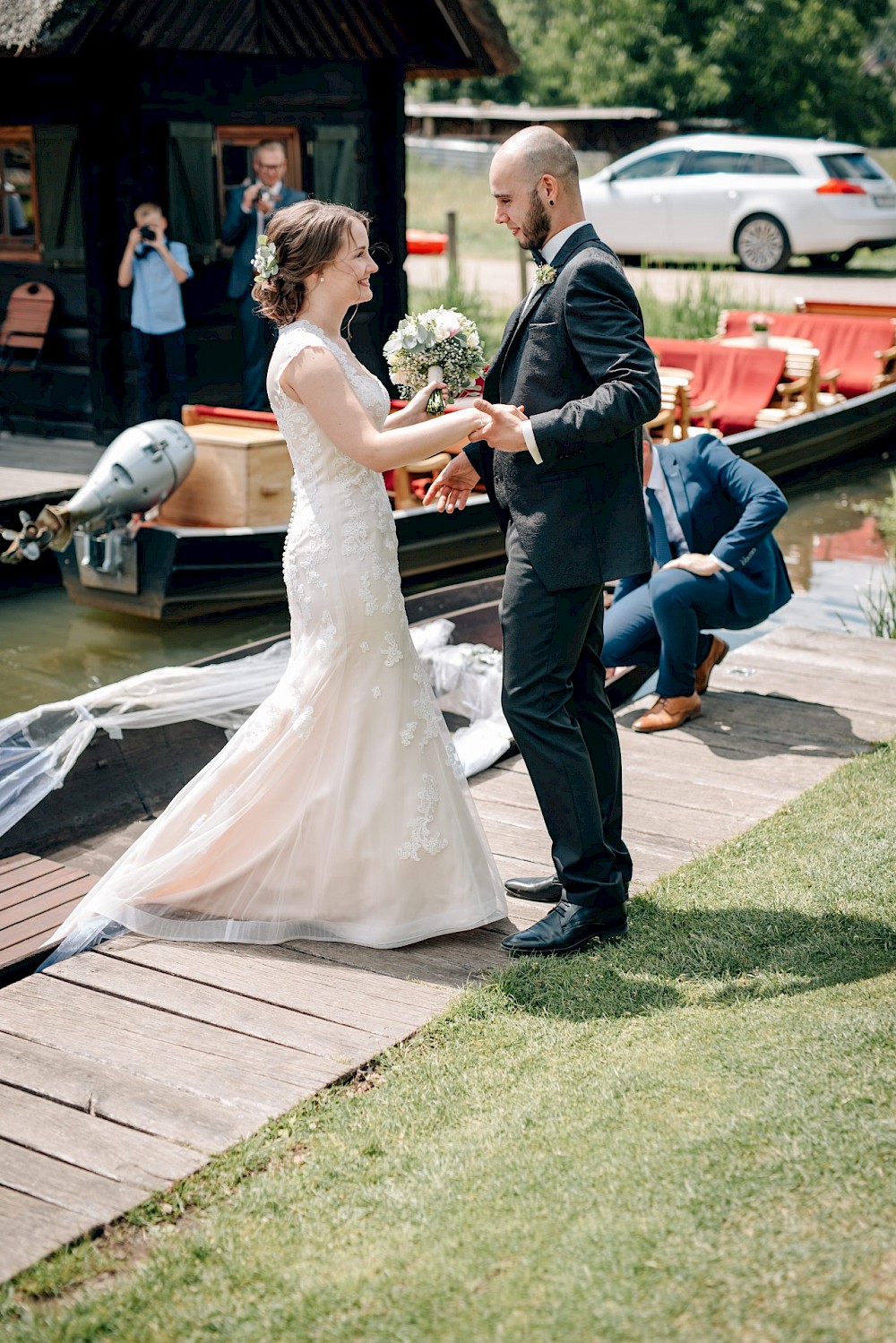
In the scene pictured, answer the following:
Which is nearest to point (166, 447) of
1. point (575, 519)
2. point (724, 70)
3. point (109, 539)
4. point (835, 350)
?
point (109, 539)

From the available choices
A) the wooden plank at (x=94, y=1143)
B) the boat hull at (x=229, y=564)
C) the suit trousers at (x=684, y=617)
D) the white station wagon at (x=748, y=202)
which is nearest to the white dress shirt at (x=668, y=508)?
the suit trousers at (x=684, y=617)

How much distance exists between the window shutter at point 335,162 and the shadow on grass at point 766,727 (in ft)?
27.6

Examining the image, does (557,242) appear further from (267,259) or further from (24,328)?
(24,328)

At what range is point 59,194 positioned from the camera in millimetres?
12664

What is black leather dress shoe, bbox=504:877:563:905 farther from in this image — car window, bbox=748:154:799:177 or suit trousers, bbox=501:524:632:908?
car window, bbox=748:154:799:177

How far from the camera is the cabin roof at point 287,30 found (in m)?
10.7

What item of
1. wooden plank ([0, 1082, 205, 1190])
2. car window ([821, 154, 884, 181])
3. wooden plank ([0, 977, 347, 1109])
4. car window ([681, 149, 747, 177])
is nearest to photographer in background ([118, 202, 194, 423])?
wooden plank ([0, 977, 347, 1109])

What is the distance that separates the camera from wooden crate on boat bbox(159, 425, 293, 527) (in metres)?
9.05

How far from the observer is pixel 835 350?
566 inches

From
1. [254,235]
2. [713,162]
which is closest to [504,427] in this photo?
[254,235]

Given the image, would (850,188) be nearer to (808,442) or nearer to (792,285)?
(792,285)

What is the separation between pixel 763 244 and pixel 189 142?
43.9 feet

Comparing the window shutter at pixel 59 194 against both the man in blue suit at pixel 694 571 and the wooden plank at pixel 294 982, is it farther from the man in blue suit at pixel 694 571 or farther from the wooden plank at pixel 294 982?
the wooden plank at pixel 294 982

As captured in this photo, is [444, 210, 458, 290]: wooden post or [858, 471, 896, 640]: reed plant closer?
[858, 471, 896, 640]: reed plant
